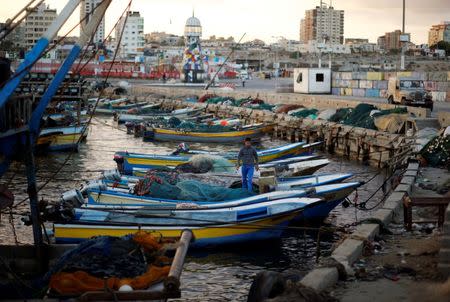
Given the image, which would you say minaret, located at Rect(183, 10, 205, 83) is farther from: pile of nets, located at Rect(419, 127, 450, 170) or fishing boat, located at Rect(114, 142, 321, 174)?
pile of nets, located at Rect(419, 127, 450, 170)

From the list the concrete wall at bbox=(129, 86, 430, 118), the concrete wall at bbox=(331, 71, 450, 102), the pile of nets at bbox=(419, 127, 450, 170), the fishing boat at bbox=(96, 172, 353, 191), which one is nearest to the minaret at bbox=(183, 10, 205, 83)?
the concrete wall at bbox=(129, 86, 430, 118)

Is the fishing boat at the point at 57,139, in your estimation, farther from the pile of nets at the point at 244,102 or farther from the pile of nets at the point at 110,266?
the pile of nets at the point at 110,266

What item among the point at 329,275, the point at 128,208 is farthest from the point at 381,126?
the point at 329,275

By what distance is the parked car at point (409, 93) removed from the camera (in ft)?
150

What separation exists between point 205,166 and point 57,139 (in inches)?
693

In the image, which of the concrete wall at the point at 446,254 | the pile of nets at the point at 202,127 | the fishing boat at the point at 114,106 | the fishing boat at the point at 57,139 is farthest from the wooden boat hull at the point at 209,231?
the fishing boat at the point at 114,106

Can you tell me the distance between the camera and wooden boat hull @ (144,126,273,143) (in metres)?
45.8

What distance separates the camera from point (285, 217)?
18.9 m

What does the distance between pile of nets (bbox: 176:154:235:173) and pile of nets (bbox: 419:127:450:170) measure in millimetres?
7230

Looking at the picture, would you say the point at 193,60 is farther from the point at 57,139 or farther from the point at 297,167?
the point at 297,167

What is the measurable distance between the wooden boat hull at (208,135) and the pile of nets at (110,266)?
108 feet

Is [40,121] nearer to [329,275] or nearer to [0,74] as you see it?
[0,74]

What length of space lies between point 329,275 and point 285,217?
→ 715cm

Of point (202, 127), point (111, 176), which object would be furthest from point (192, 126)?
point (111, 176)
